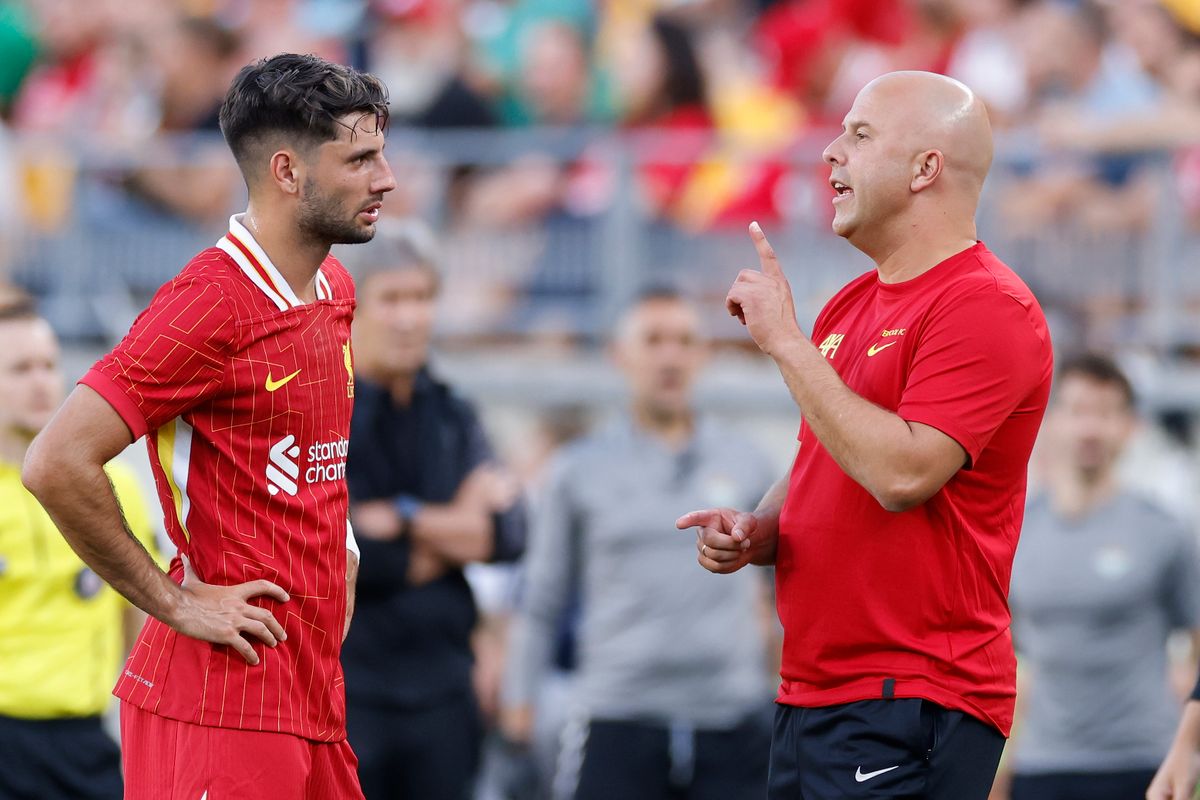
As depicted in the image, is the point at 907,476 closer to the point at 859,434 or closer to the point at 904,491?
the point at 904,491

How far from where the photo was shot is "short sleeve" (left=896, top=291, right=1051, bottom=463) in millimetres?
4078

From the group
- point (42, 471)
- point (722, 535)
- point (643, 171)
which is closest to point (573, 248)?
point (643, 171)

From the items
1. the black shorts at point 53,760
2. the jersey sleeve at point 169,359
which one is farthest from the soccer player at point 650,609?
the jersey sleeve at point 169,359

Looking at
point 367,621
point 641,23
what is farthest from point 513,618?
point 641,23

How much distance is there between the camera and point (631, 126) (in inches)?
414

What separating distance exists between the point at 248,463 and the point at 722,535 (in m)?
1.19

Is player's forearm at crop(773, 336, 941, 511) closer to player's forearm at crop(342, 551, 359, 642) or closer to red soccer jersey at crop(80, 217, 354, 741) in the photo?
red soccer jersey at crop(80, 217, 354, 741)

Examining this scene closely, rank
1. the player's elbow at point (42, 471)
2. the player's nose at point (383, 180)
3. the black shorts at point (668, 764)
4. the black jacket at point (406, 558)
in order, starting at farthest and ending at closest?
the black shorts at point (668, 764) → the black jacket at point (406, 558) → the player's nose at point (383, 180) → the player's elbow at point (42, 471)

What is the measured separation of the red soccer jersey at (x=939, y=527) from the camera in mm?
4129

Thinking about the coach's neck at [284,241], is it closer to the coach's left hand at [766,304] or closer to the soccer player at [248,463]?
the soccer player at [248,463]

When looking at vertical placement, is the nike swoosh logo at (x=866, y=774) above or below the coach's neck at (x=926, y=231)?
below

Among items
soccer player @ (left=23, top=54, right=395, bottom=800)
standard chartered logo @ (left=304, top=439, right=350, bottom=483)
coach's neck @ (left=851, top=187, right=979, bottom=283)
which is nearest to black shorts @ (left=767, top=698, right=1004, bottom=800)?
coach's neck @ (left=851, top=187, right=979, bottom=283)

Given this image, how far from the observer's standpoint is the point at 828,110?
34.7 feet

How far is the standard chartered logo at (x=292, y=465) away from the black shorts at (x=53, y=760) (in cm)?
206
